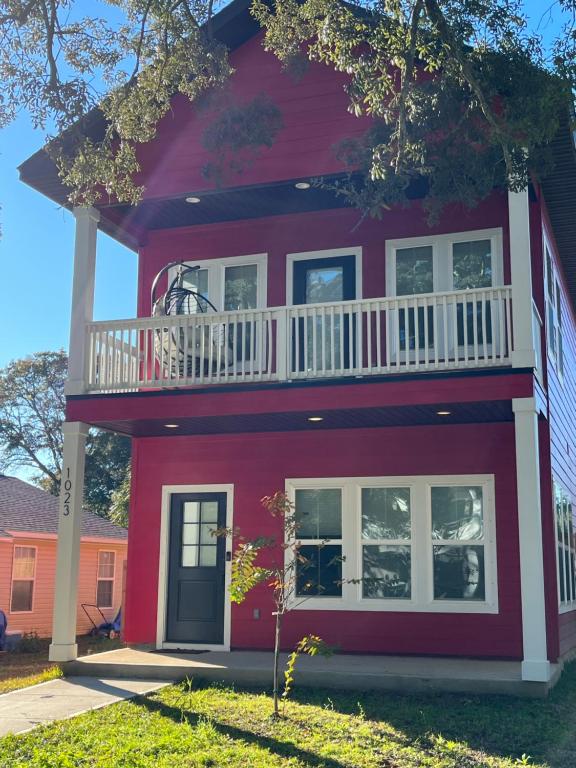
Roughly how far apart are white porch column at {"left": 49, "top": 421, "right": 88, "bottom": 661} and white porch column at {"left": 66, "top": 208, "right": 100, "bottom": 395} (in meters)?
0.66

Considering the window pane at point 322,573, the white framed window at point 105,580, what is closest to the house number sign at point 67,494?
the window pane at point 322,573

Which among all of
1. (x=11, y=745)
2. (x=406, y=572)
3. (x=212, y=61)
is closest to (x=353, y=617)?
(x=406, y=572)

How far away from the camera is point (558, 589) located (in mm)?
11695

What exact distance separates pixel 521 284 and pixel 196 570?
6.03 metres

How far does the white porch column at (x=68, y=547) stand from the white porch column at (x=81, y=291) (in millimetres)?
656

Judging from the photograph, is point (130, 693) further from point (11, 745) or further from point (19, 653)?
point (19, 653)

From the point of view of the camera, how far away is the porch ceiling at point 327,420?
10.4m

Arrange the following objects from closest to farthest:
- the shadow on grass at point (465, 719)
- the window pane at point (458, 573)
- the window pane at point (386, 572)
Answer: the shadow on grass at point (465, 719) < the window pane at point (458, 573) < the window pane at point (386, 572)

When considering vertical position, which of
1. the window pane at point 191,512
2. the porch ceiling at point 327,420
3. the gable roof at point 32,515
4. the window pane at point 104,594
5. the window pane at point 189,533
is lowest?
the window pane at point 104,594

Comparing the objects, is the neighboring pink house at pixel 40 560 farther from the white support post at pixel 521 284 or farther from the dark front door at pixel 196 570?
the white support post at pixel 521 284

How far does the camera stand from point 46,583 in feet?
70.6

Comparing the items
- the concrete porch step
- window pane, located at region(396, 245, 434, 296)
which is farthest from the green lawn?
window pane, located at region(396, 245, 434, 296)

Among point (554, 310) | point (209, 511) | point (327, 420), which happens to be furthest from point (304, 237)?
point (209, 511)

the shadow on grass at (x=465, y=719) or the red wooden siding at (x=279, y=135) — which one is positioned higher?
the red wooden siding at (x=279, y=135)
